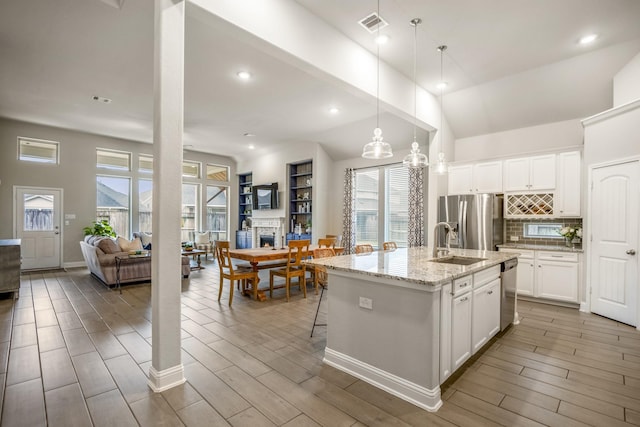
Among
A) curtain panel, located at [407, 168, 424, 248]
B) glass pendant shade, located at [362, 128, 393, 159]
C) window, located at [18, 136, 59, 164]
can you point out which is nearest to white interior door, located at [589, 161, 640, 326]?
curtain panel, located at [407, 168, 424, 248]

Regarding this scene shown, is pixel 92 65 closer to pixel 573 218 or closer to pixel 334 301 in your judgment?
pixel 334 301

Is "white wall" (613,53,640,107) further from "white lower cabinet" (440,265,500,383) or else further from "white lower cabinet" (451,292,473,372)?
"white lower cabinet" (451,292,473,372)

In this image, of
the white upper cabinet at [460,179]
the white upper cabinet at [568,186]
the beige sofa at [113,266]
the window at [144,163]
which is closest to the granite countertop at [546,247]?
the white upper cabinet at [568,186]

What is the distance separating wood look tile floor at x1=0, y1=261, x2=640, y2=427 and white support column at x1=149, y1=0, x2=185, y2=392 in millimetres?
317

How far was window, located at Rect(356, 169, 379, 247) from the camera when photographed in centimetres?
786

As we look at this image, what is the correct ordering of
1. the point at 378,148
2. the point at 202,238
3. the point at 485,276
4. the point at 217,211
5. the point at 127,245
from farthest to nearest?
the point at 217,211 < the point at 202,238 < the point at 127,245 < the point at 378,148 < the point at 485,276

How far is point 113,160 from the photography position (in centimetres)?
855

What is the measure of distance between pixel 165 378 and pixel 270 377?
2.59 ft

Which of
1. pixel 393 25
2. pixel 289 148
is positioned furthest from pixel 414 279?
pixel 289 148

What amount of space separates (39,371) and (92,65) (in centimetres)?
394

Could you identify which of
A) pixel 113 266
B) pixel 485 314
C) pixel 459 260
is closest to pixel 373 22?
pixel 459 260

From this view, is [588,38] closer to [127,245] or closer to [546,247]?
[546,247]

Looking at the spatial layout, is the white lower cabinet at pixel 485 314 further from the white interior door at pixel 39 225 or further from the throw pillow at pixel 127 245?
the white interior door at pixel 39 225

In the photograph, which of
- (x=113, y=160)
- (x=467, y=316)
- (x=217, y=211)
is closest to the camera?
(x=467, y=316)
